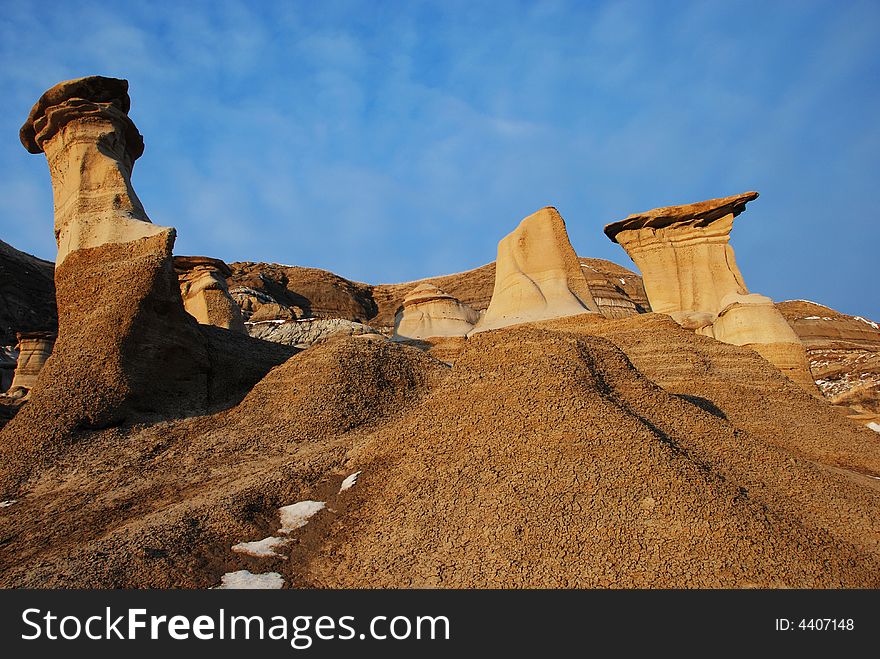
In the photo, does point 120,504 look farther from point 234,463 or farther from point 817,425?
point 817,425

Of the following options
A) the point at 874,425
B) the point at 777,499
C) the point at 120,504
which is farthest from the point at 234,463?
the point at 874,425

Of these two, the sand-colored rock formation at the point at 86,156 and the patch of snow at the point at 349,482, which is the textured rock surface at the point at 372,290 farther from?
the patch of snow at the point at 349,482

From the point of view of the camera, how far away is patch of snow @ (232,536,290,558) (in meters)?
3.98

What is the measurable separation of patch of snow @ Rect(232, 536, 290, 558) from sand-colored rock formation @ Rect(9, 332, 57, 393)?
2058 cm

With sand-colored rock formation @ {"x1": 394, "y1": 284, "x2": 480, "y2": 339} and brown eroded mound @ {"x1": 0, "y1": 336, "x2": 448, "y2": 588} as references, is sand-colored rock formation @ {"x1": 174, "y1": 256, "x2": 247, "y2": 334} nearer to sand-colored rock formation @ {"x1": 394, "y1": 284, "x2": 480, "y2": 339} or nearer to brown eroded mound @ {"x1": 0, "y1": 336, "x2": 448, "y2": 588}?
brown eroded mound @ {"x1": 0, "y1": 336, "x2": 448, "y2": 588}

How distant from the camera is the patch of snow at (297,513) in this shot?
4406mm

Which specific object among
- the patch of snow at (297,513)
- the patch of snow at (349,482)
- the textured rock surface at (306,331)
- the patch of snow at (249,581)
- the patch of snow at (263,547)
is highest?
the textured rock surface at (306,331)

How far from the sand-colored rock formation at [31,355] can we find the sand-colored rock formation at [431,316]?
13249 millimetres

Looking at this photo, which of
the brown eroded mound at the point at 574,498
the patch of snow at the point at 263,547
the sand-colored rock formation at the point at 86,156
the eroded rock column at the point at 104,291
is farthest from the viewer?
the sand-colored rock formation at the point at 86,156

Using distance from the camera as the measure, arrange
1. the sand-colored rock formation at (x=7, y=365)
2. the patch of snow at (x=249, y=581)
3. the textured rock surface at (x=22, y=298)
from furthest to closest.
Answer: the textured rock surface at (x=22, y=298) < the sand-colored rock formation at (x=7, y=365) < the patch of snow at (x=249, y=581)

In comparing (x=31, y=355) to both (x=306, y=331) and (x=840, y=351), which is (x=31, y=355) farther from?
(x=840, y=351)

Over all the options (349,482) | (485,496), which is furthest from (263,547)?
(485,496)

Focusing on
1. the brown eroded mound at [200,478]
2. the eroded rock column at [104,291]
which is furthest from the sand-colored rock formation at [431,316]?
the brown eroded mound at [200,478]

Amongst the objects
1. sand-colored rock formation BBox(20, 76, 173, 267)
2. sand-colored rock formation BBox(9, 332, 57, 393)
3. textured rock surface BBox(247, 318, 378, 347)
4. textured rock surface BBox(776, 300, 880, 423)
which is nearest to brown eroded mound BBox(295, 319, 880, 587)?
sand-colored rock formation BBox(20, 76, 173, 267)
